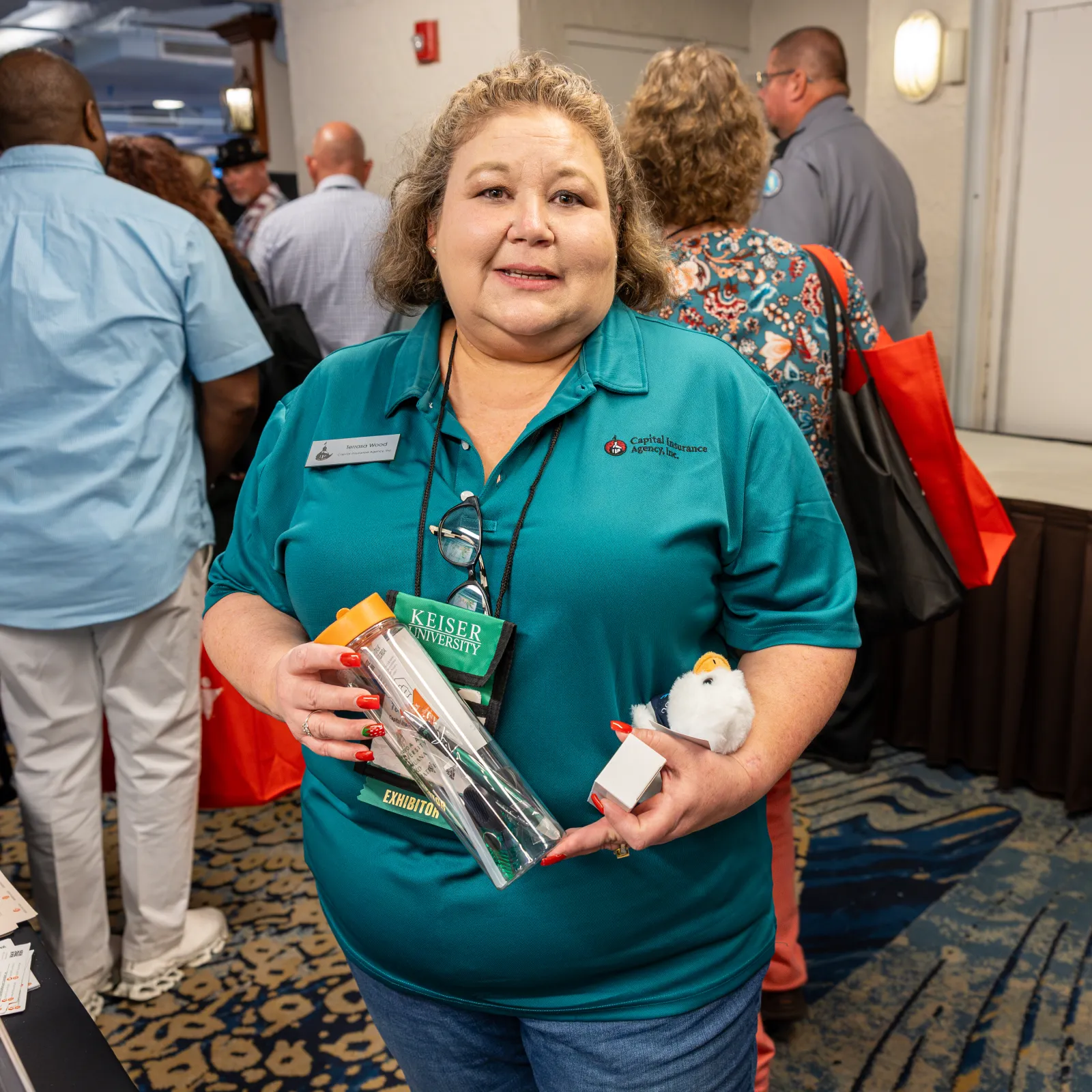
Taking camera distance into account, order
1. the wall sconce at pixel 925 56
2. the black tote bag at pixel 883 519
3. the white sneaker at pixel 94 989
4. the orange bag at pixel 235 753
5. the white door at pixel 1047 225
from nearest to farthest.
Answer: the black tote bag at pixel 883 519, the white sneaker at pixel 94 989, the orange bag at pixel 235 753, the white door at pixel 1047 225, the wall sconce at pixel 925 56

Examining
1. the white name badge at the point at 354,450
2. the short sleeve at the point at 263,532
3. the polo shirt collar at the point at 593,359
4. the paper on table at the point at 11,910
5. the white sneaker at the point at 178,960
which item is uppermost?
the polo shirt collar at the point at 593,359

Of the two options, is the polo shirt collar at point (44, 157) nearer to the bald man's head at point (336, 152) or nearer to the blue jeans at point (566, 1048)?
the blue jeans at point (566, 1048)

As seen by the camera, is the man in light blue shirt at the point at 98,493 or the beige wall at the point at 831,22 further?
the beige wall at the point at 831,22

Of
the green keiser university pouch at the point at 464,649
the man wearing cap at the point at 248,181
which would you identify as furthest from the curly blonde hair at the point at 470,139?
the man wearing cap at the point at 248,181

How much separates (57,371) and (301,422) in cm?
105

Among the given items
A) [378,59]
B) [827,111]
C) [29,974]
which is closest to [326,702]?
[29,974]

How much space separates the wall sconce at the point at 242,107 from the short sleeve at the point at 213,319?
5274 mm

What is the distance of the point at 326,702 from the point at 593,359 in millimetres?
433

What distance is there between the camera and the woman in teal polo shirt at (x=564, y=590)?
107cm

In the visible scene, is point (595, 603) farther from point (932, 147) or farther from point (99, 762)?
point (932, 147)

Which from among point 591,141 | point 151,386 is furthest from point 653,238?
point 151,386

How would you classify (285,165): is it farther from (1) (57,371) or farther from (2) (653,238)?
(2) (653,238)

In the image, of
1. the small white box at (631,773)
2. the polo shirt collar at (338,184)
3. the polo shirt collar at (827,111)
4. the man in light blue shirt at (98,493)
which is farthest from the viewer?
the polo shirt collar at (338,184)

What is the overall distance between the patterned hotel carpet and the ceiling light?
2.19m
